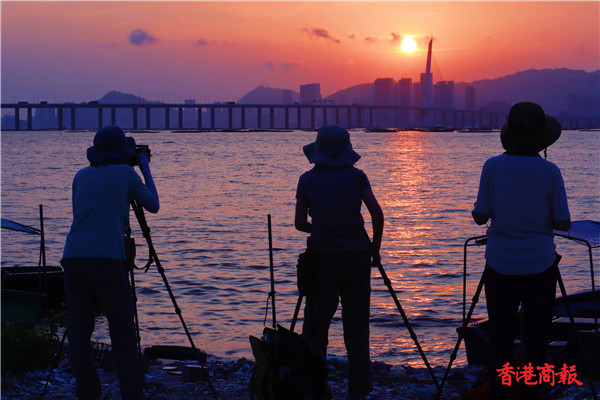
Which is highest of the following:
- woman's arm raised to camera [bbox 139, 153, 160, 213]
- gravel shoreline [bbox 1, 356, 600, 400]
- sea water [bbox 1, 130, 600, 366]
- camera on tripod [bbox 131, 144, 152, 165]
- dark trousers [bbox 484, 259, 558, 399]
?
camera on tripod [bbox 131, 144, 152, 165]

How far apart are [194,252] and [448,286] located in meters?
7.92

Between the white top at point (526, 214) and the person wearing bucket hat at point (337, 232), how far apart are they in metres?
0.92

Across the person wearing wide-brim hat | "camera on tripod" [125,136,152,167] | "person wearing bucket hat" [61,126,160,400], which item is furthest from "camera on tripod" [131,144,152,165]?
the person wearing wide-brim hat

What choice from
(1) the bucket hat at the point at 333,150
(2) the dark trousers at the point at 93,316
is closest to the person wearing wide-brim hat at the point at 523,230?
(1) the bucket hat at the point at 333,150

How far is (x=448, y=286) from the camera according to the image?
16.2 meters

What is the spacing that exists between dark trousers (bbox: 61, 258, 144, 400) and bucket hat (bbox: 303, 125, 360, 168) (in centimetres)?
153

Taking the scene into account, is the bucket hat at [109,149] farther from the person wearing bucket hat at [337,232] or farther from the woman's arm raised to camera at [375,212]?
the woman's arm raised to camera at [375,212]

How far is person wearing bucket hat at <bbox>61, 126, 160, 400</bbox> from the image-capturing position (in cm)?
509

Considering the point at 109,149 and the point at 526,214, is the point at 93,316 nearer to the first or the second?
the point at 109,149

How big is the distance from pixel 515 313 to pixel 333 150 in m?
1.62

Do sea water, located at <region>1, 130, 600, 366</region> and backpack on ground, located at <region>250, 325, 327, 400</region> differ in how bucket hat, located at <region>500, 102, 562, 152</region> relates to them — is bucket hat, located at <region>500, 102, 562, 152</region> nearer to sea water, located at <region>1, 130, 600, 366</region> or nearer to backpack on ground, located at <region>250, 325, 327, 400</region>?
backpack on ground, located at <region>250, 325, 327, 400</region>

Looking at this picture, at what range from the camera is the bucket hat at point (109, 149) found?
17.3 feet

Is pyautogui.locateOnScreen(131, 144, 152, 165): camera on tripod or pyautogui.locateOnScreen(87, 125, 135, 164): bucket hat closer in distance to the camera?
pyautogui.locateOnScreen(87, 125, 135, 164): bucket hat

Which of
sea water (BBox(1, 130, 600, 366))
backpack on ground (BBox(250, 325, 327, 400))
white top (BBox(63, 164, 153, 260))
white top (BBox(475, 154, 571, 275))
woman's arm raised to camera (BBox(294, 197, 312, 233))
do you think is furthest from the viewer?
sea water (BBox(1, 130, 600, 366))
